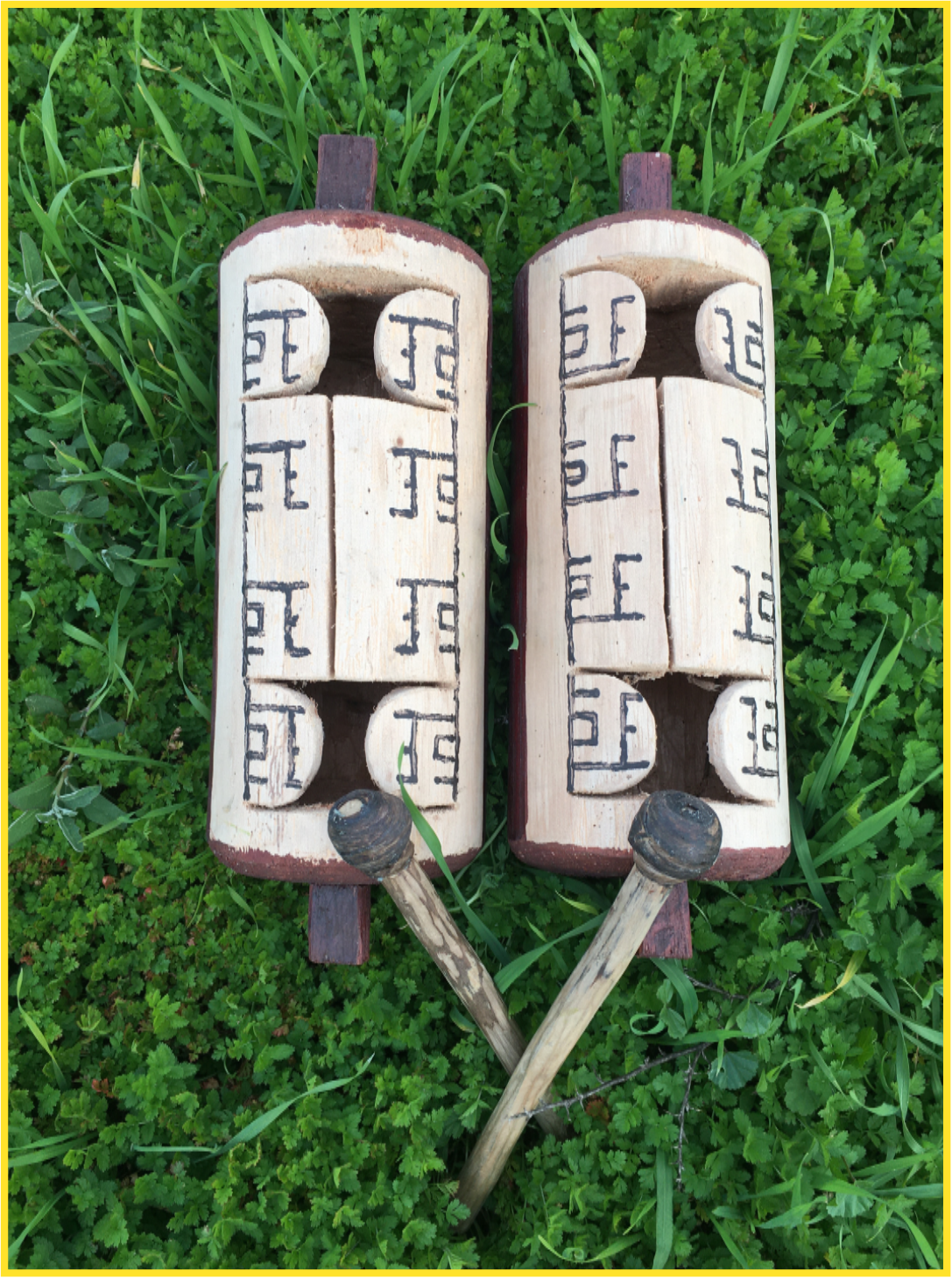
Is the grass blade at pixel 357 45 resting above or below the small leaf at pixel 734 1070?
above

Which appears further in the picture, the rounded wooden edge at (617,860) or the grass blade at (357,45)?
the grass blade at (357,45)

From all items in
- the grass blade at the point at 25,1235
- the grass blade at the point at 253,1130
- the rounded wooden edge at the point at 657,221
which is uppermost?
the rounded wooden edge at the point at 657,221

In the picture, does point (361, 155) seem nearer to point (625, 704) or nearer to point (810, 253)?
point (810, 253)

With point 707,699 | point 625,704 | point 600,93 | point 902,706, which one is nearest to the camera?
point 625,704

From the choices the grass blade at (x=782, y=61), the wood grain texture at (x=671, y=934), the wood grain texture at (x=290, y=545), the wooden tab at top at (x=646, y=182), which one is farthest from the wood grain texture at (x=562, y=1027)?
the grass blade at (x=782, y=61)

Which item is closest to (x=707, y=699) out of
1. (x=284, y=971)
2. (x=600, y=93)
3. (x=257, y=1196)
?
(x=284, y=971)

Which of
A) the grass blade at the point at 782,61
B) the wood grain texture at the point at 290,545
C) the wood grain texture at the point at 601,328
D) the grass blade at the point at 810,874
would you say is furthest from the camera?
the grass blade at the point at 782,61

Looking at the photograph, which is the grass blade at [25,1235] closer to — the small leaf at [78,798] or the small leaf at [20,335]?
the small leaf at [78,798]

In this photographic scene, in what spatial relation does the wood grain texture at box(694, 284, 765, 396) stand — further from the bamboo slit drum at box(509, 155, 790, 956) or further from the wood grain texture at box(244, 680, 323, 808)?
the wood grain texture at box(244, 680, 323, 808)
